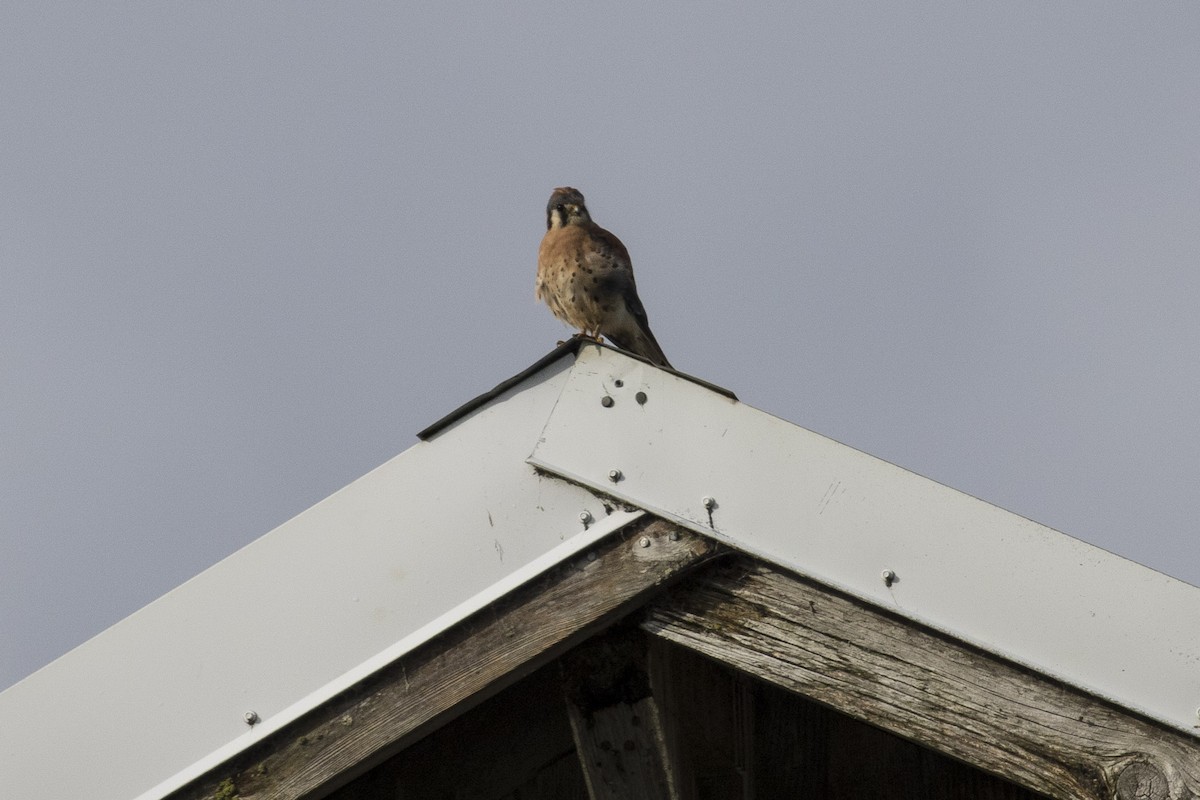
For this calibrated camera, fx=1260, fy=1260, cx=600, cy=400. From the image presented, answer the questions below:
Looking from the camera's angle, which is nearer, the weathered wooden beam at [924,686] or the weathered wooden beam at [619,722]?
the weathered wooden beam at [924,686]

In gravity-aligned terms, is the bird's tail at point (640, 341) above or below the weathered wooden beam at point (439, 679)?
above

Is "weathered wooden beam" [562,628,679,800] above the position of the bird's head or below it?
below

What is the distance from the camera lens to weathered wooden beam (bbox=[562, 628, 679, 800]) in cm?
150

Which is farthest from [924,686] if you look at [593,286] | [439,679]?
[593,286]

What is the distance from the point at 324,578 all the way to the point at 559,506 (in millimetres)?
295

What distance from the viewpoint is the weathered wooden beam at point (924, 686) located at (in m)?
1.31

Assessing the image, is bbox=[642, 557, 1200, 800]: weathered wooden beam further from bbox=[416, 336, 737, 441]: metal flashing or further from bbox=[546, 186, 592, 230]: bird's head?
bbox=[546, 186, 592, 230]: bird's head

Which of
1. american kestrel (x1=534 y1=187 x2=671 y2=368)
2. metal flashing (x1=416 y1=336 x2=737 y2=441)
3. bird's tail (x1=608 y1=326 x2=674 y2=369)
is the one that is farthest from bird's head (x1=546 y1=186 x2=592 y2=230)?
metal flashing (x1=416 y1=336 x2=737 y2=441)

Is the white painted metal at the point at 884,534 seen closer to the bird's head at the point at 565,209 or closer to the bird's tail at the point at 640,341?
the bird's tail at the point at 640,341

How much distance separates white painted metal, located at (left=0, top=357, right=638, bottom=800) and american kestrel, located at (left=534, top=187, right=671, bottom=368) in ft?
10.2

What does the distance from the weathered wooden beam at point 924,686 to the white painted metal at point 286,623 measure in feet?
Result: 0.52

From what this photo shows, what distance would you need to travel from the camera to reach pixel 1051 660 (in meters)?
1.34

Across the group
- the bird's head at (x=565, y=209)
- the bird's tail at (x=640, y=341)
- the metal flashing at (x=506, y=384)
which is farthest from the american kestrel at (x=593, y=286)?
the metal flashing at (x=506, y=384)

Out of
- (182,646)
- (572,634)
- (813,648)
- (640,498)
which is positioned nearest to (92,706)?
(182,646)
